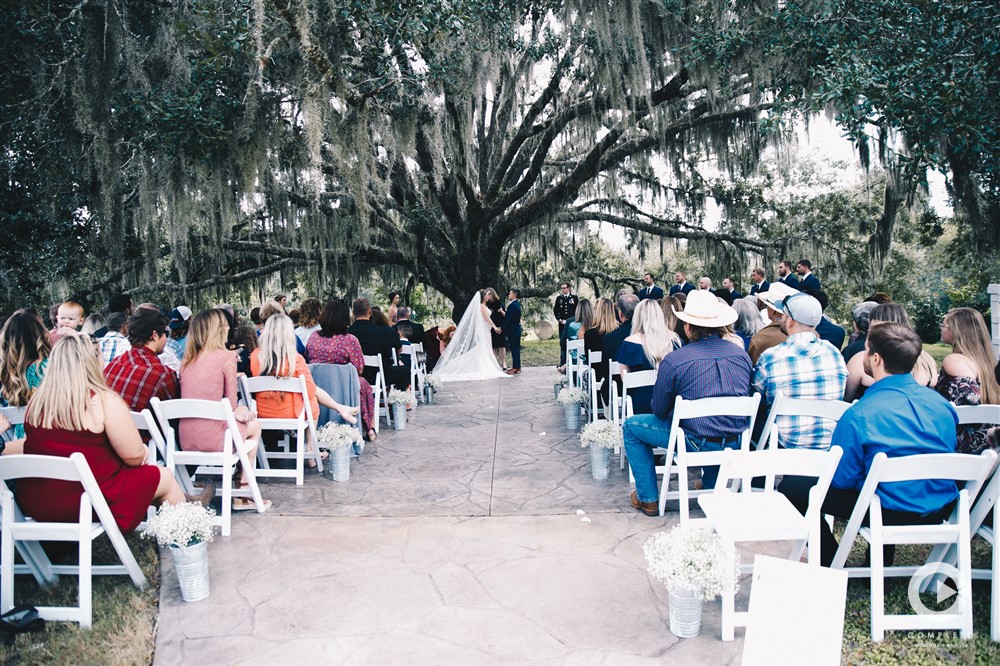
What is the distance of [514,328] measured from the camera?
36.5ft

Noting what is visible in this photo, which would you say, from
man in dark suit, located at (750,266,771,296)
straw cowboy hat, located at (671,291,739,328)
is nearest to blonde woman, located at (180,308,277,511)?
straw cowboy hat, located at (671,291,739,328)

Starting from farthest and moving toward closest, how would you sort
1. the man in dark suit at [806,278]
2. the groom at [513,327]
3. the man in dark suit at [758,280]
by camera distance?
the groom at [513,327] → the man in dark suit at [758,280] → the man in dark suit at [806,278]

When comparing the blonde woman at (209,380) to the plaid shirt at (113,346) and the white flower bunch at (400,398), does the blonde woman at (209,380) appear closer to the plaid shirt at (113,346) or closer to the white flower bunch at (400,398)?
the plaid shirt at (113,346)

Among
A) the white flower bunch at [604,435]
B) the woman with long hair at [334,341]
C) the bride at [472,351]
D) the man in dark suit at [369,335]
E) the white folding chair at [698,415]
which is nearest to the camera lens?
the white folding chair at [698,415]

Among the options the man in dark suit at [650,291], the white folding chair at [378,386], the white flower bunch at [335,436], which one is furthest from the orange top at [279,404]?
the man in dark suit at [650,291]

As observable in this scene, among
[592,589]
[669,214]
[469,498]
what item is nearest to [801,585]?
[592,589]

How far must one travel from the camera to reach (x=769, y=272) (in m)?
13.8

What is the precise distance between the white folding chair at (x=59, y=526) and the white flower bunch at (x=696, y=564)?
2.41 meters

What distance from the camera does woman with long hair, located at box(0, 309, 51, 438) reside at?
3852 mm

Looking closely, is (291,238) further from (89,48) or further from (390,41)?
(390,41)

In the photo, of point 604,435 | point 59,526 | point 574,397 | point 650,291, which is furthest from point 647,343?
point 650,291

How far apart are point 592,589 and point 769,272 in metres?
12.0

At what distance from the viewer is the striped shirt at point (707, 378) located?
393cm

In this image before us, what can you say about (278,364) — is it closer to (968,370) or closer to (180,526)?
(180,526)
